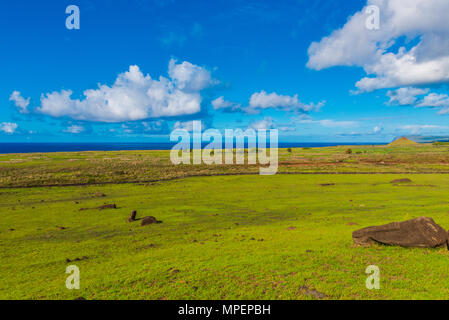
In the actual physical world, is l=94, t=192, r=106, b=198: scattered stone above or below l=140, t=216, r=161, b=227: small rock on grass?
below

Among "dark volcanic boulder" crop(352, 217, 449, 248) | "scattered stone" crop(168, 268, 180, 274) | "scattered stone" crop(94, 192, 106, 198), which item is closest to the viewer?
"scattered stone" crop(168, 268, 180, 274)

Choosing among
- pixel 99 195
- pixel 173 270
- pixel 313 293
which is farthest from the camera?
pixel 99 195

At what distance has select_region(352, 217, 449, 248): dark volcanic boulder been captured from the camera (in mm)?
14742

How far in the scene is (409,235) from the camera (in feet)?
50.3

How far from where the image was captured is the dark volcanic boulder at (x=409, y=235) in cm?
1474

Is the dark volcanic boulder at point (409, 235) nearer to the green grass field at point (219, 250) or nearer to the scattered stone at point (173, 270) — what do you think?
the green grass field at point (219, 250)

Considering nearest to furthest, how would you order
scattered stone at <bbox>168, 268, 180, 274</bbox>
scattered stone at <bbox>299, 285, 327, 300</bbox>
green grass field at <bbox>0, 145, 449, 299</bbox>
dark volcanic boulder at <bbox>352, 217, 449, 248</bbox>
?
scattered stone at <bbox>299, 285, 327, 300</bbox> < green grass field at <bbox>0, 145, 449, 299</bbox> < scattered stone at <bbox>168, 268, 180, 274</bbox> < dark volcanic boulder at <bbox>352, 217, 449, 248</bbox>

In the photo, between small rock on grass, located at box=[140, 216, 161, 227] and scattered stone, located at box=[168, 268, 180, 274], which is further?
small rock on grass, located at box=[140, 216, 161, 227]

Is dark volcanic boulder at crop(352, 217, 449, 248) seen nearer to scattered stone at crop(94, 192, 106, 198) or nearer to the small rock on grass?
the small rock on grass

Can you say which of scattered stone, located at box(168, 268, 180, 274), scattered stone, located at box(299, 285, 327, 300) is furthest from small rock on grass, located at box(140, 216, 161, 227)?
scattered stone, located at box(299, 285, 327, 300)

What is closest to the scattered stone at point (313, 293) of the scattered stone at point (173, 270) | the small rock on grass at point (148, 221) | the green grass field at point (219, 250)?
the green grass field at point (219, 250)

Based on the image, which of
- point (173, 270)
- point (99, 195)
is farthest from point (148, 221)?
point (99, 195)

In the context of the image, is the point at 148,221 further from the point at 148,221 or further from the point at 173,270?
the point at 173,270
